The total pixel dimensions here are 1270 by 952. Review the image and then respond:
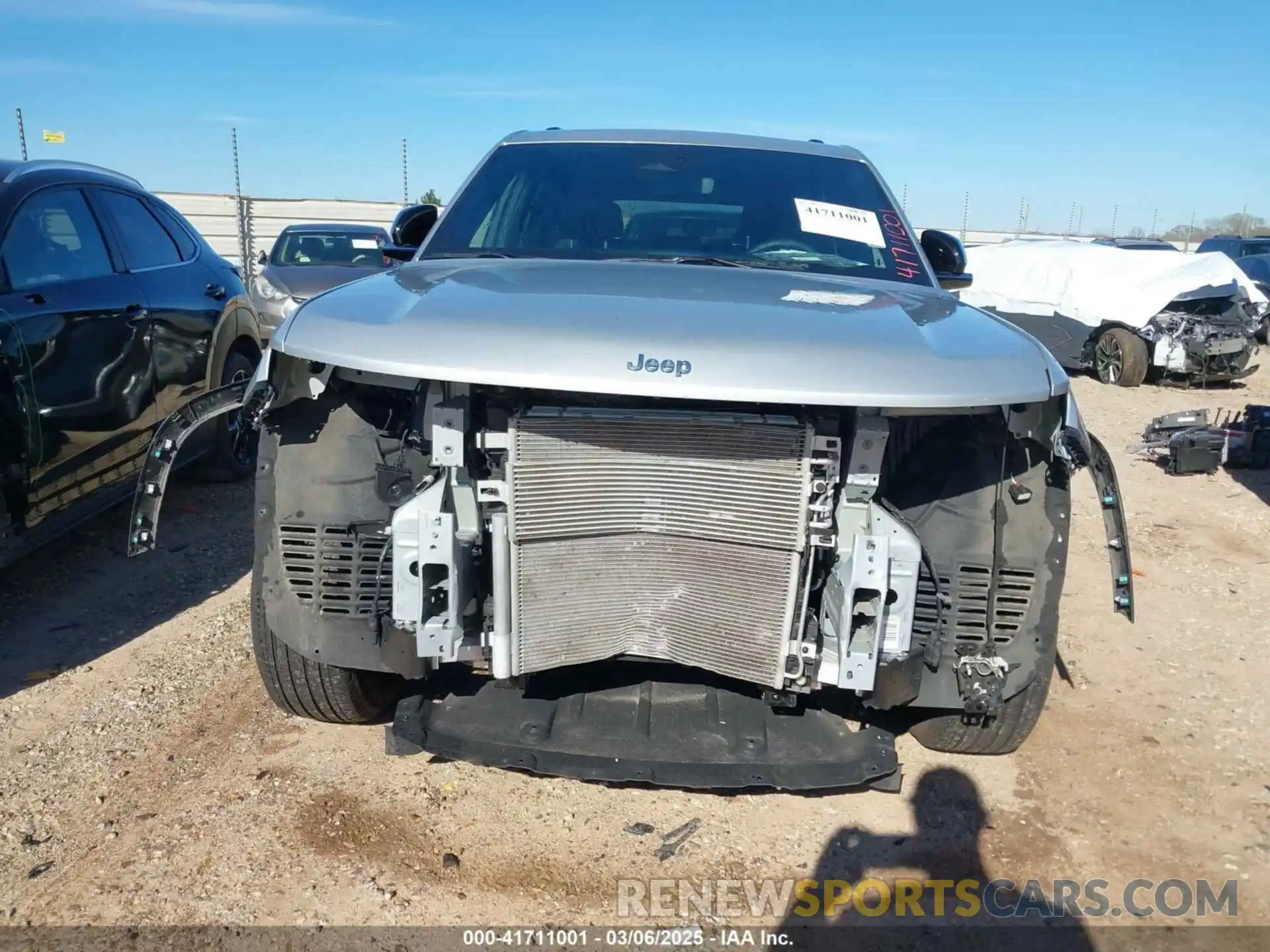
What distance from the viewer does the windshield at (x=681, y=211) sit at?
330 cm

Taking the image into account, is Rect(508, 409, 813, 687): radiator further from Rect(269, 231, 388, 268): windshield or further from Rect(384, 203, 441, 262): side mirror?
Rect(269, 231, 388, 268): windshield

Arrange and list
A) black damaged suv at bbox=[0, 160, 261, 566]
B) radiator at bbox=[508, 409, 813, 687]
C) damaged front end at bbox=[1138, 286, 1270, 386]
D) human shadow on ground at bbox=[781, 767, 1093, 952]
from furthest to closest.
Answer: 1. damaged front end at bbox=[1138, 286, 1270, 386]
2. black damaged suv at bbox=[0, 160, 261, 566]
3. human shadow on ground at bbox=[781, 767, 1093, 952]
4. radiator at bbox=[508, 409, 813, 687]

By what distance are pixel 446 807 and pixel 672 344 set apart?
1.55 metres

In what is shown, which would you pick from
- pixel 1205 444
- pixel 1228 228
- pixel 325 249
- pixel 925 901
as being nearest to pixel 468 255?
pixel 925 901

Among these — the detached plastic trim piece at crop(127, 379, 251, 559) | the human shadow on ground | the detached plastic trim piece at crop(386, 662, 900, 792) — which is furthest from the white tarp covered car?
the detached plastic trim piece at crop(127, 379, 251, 559)

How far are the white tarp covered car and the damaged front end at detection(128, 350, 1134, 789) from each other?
931 cm

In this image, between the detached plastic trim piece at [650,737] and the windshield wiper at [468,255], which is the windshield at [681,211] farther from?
the detached plastic trim piece at [650,737]

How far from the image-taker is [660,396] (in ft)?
6.59

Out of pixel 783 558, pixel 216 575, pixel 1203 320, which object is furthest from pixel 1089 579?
pixel 1203 320

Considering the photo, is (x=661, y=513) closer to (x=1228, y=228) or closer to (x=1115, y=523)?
(x=1115, y=523)

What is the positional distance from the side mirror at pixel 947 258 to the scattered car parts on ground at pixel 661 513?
854 mm

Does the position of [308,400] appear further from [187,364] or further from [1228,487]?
[1228,487]

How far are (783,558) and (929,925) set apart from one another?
1.00m

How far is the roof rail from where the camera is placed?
409cm
